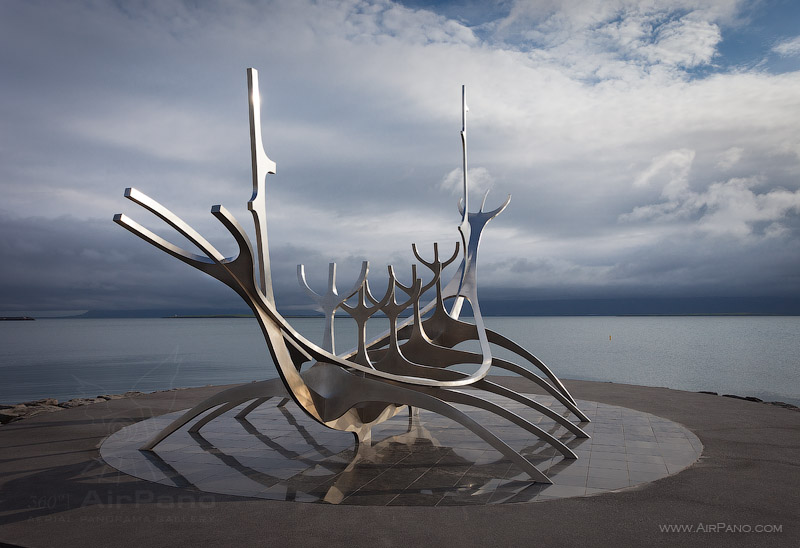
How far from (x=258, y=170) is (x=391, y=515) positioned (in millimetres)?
4890

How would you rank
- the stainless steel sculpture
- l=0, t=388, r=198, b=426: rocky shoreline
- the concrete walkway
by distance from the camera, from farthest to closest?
l=0, t=388, r=198, b=426: rocky shoreline
the stainless steel sculpture
the concrete walkway

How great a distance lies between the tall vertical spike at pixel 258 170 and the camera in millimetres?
8578

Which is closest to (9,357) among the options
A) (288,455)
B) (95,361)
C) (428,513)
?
(95,361)

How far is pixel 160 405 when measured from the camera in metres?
16.8

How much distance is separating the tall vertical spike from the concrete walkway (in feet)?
10.3

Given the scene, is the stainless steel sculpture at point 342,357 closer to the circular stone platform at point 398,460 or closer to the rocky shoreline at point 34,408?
the circular stone platform at point 398,460

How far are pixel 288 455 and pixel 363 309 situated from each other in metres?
2.90

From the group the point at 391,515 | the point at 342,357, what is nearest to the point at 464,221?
the point at 342,357

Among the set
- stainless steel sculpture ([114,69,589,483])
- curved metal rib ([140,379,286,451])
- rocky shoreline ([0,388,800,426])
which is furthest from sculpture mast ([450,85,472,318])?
rocky shoreline ([0,388,800,426])

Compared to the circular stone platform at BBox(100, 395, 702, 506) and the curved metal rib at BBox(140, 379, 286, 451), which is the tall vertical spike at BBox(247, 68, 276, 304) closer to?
the curved metal rib at BBox(140, 379, 286, 451)

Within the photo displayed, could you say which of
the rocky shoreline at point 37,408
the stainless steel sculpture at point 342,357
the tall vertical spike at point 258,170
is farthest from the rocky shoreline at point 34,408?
the tall vertical spike at point 258,170

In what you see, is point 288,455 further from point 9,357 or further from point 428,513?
point 9,357

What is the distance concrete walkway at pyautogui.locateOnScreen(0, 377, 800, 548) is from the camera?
22.5 feet

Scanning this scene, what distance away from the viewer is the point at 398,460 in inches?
412
